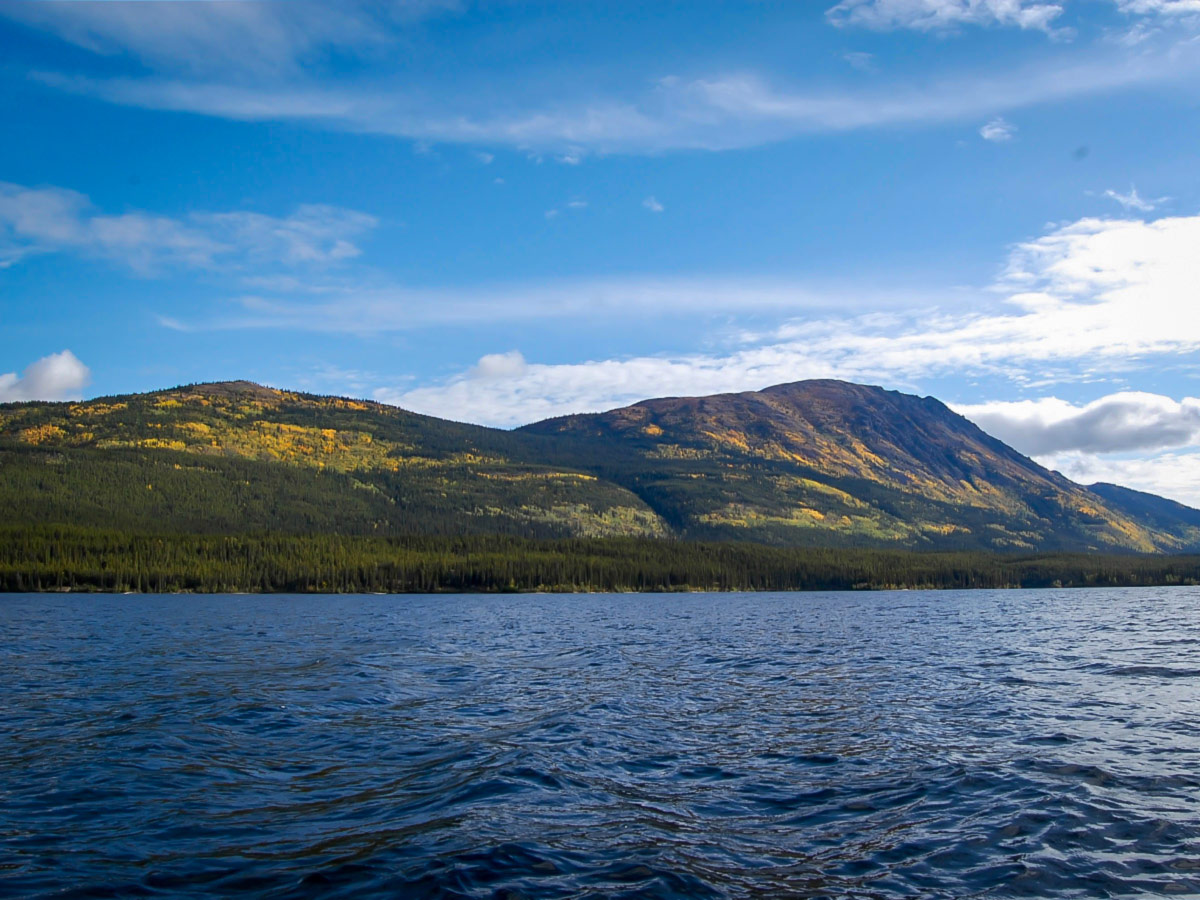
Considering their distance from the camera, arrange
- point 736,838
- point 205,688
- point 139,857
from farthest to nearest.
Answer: point 205,688 → point 736,838 → point 139,857

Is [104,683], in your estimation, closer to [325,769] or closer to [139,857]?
[325,769]

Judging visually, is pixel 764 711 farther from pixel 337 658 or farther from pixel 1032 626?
pixel 1032 626

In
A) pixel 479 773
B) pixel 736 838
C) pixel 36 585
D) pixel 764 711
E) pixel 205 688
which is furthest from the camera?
pixel 36 585

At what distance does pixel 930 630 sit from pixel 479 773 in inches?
2869

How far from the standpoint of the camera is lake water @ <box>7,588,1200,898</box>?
57.9 ft

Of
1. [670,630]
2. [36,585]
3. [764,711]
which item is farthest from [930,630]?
[36,585]

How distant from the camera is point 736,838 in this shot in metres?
20.1

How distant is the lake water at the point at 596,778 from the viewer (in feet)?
57.9

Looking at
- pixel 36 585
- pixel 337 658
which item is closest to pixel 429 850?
pixel 337 658

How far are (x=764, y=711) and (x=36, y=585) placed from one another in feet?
625

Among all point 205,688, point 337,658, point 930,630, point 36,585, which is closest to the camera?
point 205,688

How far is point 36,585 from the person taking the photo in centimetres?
18100

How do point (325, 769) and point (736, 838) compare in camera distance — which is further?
point (325, 769)

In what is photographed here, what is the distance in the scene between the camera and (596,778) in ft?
83.5
